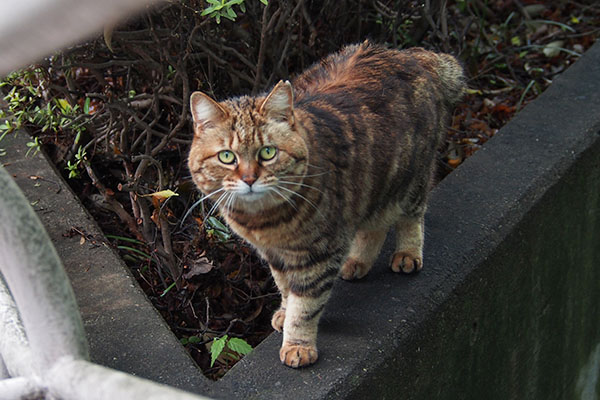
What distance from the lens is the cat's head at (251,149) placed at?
2.05 metres

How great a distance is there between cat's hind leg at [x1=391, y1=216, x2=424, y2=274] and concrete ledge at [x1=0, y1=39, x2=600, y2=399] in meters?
0.05

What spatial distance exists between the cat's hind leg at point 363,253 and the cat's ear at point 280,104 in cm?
62

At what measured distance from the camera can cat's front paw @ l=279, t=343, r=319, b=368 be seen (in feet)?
6.94

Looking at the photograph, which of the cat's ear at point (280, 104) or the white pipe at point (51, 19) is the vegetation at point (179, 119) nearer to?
the cat's ear at point (280, 104)

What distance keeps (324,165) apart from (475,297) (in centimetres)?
86

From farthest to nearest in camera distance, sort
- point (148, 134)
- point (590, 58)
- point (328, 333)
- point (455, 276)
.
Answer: point (590, 58)
point (148, 134)
point (455, 276)
point (328, 333)

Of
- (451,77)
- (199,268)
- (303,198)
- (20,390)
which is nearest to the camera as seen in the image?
(20,390)

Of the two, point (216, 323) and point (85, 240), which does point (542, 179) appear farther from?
point (85, 240)

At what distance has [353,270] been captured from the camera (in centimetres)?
256

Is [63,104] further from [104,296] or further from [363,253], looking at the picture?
[363,253]

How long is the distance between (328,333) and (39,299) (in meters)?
1.41

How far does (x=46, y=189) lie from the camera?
2.93 meters

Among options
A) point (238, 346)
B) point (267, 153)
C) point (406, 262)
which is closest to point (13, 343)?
point (267, 153)

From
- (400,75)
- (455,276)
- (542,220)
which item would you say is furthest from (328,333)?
(542,220)
